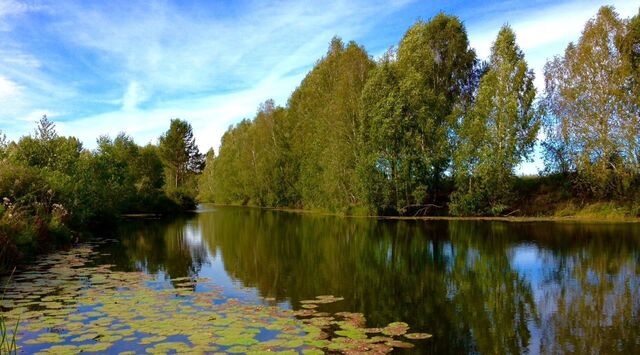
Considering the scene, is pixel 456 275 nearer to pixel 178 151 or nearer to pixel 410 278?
pixel 410 278

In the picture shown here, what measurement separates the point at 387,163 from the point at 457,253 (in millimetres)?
22030

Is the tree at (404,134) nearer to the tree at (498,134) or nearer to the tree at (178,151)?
the tree at (498,134)

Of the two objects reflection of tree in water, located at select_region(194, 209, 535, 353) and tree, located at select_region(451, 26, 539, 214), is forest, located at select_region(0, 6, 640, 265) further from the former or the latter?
reflection of tree in water, located at select_region(194, 209, 535, 353)

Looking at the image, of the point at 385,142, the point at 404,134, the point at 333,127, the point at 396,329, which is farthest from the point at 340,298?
the point at 333,127

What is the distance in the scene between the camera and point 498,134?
4019cm

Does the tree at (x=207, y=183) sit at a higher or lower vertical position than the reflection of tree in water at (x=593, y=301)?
higher

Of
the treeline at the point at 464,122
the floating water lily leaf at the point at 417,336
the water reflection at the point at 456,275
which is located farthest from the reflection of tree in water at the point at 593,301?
the treeline at the point at 464,122

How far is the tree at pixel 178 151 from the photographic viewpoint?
85.7 metres

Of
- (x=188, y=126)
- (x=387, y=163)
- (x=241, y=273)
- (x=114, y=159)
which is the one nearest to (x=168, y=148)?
(x=188, y=126)

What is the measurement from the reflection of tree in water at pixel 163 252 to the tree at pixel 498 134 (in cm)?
2338

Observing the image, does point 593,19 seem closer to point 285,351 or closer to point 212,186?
point 285,351

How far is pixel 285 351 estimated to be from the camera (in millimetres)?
8000

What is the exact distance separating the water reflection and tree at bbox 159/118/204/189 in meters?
58.0

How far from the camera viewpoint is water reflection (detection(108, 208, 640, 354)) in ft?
31.5
